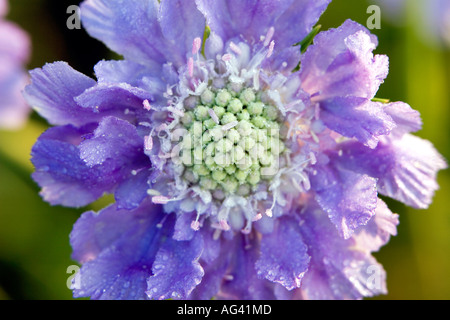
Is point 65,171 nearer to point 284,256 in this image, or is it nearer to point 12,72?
point 284,256

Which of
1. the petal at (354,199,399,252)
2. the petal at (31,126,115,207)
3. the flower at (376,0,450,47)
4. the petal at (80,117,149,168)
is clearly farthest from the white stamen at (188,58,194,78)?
the flower at (376,0,450,47)

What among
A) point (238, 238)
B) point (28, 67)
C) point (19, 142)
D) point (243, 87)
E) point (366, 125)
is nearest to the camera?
point (366, 125)

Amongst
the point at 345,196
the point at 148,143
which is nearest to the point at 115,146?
the point at 148,143

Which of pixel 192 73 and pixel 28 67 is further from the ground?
pixel 192 73

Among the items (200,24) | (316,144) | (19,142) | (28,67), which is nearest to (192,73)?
(200,24)
